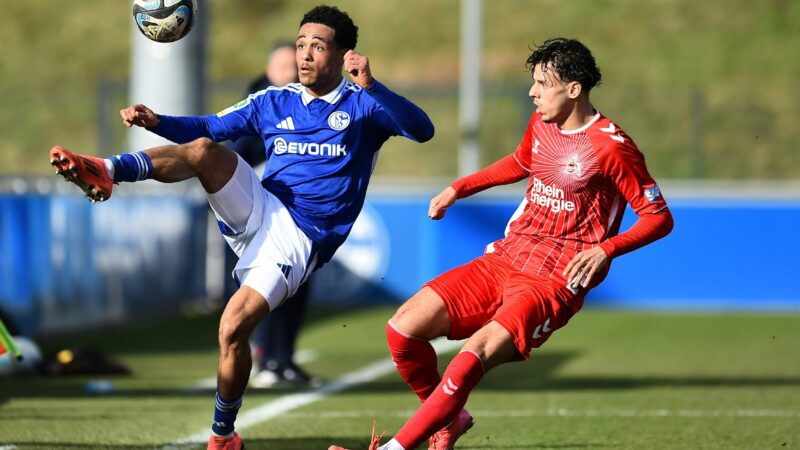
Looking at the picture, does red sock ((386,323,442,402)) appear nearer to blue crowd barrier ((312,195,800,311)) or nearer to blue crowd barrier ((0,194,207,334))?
blue crowd barrier ((0,194,207,334))

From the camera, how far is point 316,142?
6.79 meters

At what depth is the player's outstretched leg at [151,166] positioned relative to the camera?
5.85 metres

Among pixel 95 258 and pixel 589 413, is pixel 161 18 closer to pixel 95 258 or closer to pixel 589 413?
pixel 589 413

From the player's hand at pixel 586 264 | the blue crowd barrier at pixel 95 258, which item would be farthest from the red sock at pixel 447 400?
the blue crowd barrier at pixel 95 258

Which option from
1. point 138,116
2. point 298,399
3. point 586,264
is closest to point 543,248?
point 586,264

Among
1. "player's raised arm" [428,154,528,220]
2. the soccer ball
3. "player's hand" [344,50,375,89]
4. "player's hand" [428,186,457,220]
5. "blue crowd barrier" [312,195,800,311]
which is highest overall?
the soccer ball

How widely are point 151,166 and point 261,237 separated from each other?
2.58 feet

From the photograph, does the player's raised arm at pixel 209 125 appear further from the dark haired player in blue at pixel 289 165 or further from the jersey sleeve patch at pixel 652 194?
the jersey sleeve patch at pixel 652 194

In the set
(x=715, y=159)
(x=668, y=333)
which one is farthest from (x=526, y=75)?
(x=668, y=333)

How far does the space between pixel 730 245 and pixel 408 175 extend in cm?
1266

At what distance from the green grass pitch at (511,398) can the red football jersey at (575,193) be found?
1335 mm

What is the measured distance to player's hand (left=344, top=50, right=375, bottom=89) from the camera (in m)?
6.29

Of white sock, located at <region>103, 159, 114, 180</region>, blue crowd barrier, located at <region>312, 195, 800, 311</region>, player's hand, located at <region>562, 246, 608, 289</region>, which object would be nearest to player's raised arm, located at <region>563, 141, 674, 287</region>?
player's hand, located at <region>562, 246, 608, 289</region>

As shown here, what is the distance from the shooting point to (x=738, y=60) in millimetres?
36875
